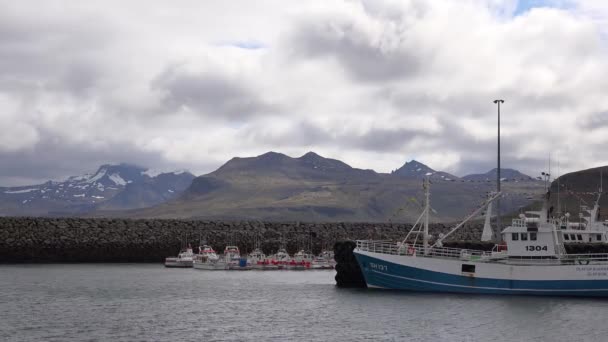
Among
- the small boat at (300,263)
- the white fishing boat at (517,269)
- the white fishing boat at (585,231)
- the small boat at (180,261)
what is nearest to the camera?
the white fishing boat at (517,269)

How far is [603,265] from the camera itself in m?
58.1

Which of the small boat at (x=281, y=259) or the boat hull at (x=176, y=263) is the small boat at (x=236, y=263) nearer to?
the small boat at (x=281, y=259)

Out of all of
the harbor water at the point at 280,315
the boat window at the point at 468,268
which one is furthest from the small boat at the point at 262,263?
the boat window at the point at 468,268

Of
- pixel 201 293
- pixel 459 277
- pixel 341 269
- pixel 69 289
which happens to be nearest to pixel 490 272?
pixel 459 277

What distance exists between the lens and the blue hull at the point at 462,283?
58812 millimetres

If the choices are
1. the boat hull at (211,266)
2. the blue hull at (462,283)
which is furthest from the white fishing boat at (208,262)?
the blue hull at (462,283)

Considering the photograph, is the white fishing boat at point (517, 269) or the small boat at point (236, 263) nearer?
the white fishing boat at point (517, 269)

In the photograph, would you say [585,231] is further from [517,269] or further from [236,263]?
[236,263]

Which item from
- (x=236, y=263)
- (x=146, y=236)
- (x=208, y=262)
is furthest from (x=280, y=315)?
(x=146, y=236)

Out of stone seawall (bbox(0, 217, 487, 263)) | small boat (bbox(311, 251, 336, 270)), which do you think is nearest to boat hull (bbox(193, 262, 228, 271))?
small boat (bbox(311, 251, 336, 270))

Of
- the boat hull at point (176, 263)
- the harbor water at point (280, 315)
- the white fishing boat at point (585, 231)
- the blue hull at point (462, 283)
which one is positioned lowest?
→ the harbor water at point (280, 315)

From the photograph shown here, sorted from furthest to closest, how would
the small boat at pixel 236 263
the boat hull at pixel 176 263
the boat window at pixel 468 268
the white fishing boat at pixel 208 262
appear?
the boat hull at pixel 176 263
the small boat at pixel 236 263
the white fishing boat at pixel 208 262
the boat window at pixel 468 268

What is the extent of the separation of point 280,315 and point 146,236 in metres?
72.8

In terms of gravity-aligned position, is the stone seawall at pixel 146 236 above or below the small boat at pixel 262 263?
above
